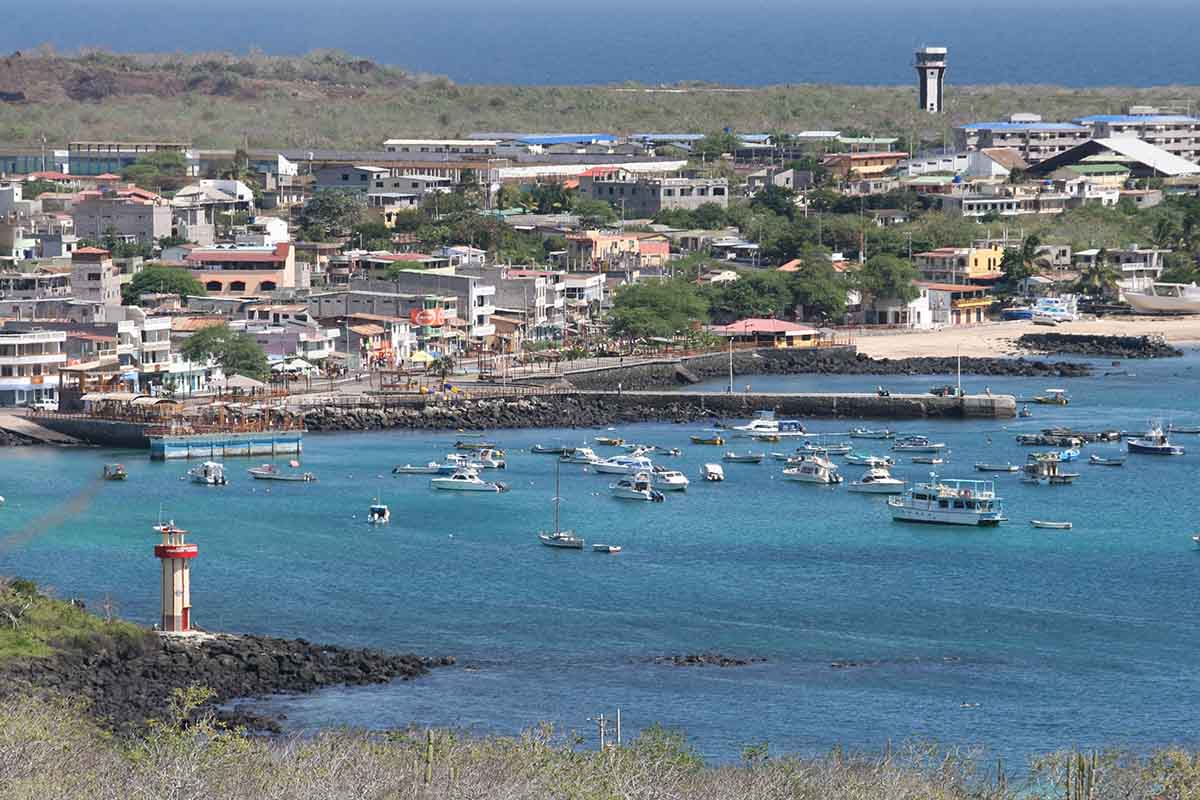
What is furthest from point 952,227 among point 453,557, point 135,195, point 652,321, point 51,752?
point 51,752

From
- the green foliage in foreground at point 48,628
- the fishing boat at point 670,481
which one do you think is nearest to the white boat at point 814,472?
the fishing boat at point 670,481

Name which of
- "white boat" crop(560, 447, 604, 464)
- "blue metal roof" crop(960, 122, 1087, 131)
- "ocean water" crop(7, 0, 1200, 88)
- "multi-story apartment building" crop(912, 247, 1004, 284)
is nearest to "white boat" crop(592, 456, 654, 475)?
"white boat" crop(560, 447, 604, 464)

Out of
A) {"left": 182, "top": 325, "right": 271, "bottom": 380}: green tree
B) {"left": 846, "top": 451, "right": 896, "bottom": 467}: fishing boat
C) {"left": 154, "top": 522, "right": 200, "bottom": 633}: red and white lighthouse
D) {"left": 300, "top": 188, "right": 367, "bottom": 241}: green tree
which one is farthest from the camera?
{"left": 300, "top": 188, "right": 367, "bottom": 241}: green tree

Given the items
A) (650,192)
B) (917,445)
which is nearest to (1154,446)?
(917,445)

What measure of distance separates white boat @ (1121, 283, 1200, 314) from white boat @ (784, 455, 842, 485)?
1864 cm

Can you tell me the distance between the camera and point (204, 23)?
181 m

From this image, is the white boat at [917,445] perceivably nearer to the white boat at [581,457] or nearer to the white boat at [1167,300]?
the white boat at [581,457]

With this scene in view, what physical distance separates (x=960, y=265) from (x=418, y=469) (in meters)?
20.7

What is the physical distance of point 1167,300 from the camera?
4941 cm

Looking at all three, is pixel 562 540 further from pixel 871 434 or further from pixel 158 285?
pixel 158 285

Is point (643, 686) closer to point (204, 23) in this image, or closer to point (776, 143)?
point (776, 143)

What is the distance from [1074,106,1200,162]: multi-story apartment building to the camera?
229 ft

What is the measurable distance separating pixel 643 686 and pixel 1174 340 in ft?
88.6

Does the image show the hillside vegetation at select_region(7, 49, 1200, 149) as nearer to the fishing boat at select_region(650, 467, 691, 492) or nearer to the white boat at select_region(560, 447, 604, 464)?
the white boat at select_region(560, 447, 604, 464)
